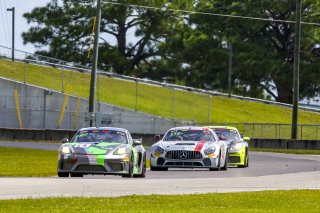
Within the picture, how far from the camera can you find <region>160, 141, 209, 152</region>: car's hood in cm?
3394

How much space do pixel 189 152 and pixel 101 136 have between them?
4481mm

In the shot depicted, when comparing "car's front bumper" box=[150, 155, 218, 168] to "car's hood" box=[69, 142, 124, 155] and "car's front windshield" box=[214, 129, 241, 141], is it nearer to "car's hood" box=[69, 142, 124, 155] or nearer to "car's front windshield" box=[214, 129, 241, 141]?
"car's hood" box=[69, 142, 124, 155]

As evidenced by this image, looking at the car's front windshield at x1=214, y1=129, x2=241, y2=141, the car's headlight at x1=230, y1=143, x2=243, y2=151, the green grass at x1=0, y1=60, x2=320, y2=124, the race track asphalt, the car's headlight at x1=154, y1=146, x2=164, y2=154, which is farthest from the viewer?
the green grass at x1=0, y1=60, x2=320, y2=124

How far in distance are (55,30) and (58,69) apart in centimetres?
1867

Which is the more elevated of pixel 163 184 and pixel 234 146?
pixel 234 146

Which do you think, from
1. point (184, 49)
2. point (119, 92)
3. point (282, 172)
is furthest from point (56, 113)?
point (282, 172)

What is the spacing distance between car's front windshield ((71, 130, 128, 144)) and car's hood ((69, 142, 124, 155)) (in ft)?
1.51

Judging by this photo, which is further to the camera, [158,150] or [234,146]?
[234,146]

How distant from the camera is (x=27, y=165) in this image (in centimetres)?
3662

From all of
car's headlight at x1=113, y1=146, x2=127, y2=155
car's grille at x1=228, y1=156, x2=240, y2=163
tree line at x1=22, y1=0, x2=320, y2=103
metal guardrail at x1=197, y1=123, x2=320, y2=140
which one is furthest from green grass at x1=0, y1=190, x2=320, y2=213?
tree line at x1=22, y1=0, x2=320, y2=103

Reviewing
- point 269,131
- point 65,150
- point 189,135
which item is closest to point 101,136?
point 65,150

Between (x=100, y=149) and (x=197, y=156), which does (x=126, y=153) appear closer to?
(x=100, y=149)

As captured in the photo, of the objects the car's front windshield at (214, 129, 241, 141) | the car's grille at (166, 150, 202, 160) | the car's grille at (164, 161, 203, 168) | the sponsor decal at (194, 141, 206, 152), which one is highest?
the car's front windshield at (214, 129, 241, 141)

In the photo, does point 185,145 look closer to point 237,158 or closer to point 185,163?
point 185,163
